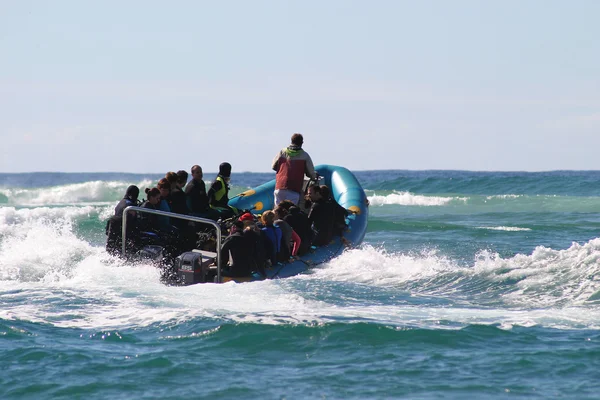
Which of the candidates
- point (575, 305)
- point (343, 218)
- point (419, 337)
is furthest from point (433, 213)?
point (419, 337)

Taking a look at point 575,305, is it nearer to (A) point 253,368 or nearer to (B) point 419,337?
(B) point 419,337

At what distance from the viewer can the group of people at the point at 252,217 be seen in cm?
898

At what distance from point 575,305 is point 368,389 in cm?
374

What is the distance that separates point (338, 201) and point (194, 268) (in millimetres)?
3998

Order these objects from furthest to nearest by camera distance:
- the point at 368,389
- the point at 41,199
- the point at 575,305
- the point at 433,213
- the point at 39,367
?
the point at 41,199
the point at 433,213
the point at 575,305
the point at 39,367
the point at 368,389

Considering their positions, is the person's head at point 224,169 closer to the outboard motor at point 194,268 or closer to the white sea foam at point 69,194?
the outboard motor at point 194,268

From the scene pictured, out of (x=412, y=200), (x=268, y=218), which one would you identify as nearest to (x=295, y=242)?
(x=268, y=218)

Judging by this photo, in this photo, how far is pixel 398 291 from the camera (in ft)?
30.5

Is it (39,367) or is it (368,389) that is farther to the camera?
(39,367)

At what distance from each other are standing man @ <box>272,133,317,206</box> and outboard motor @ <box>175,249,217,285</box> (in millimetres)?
2241

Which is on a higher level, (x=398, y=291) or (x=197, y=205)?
(x=197, y=205)

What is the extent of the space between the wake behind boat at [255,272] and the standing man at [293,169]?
2.35ft

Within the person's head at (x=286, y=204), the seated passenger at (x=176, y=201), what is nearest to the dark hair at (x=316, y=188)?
the person's head at (x=286, y=204)

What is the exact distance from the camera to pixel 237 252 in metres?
8.88
